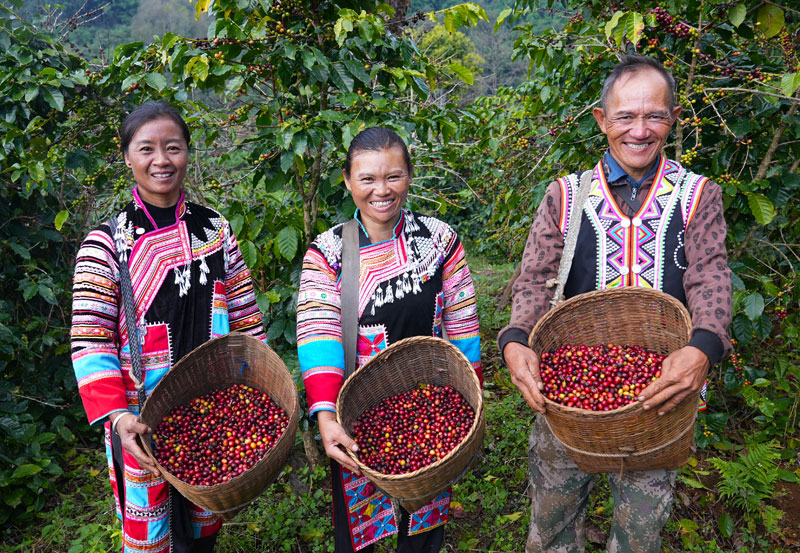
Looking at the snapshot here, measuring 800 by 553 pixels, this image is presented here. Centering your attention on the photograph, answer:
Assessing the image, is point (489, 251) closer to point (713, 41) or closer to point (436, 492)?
point (713, 41)

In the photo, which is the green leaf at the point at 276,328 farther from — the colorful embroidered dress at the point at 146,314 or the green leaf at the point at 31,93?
the green leaf at the point at 31,93

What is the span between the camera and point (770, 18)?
8.11 ft

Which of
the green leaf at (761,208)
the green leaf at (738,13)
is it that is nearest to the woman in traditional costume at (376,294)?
the green leaf at (761,208)

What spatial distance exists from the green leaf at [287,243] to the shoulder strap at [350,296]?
664mm

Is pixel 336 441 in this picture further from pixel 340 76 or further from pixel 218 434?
pixel 340 76

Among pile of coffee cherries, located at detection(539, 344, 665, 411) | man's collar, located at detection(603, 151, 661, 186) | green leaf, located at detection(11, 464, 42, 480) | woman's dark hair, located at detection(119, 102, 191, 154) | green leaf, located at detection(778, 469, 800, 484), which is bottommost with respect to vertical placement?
green leaf, located at detection(778, 469, 800, 484)

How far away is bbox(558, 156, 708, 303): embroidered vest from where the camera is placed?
171 centimetres

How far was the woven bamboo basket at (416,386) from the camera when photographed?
1540mm

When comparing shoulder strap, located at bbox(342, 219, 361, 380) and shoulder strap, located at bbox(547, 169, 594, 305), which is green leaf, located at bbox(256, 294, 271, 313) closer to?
shoulder strap, located at bbox(342, 219, 361, 380)

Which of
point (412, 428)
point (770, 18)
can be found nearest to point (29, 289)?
point (412, 428)

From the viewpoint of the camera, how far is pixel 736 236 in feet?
9.50

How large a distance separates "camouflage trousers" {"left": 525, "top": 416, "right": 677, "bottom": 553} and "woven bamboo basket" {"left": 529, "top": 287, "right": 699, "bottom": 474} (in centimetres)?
12

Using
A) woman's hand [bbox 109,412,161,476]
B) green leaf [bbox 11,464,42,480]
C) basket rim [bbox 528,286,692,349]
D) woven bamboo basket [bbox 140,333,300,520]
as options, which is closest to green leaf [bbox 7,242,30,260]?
green leaf [bbox 11,464,42,480]

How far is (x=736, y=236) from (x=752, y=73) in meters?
0.84
